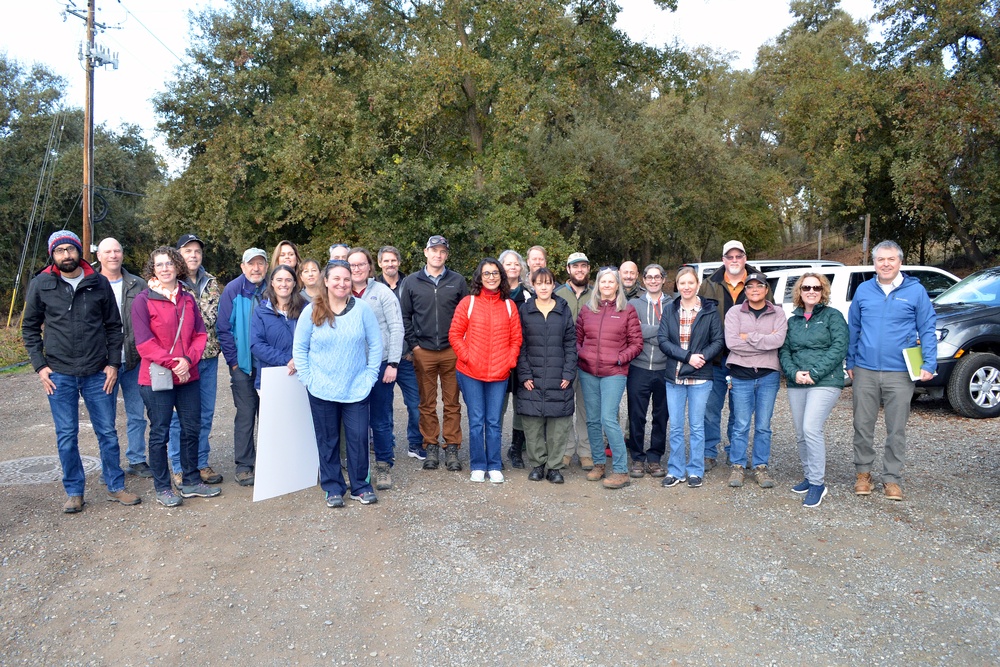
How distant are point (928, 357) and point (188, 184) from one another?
21.8 m

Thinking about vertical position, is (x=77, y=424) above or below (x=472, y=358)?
below

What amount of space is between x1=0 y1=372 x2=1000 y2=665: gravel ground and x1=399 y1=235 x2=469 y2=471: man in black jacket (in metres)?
0.58

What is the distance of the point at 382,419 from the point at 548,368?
1572 millimetres

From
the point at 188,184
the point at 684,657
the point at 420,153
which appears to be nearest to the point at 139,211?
the point at 188,184

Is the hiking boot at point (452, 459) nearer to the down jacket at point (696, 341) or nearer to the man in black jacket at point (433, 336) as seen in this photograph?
the man in black jacket at point (433, 336)

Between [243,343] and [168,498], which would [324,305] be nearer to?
[243,343]

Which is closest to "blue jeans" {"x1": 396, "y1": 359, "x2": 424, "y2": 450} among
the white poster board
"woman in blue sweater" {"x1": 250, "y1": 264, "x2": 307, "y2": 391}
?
the white poster board

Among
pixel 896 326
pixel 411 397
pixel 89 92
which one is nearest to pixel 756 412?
pixel 896 326

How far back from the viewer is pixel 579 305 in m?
6.85

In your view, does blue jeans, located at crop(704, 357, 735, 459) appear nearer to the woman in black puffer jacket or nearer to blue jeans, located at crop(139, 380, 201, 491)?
the woman in black puffer jacket

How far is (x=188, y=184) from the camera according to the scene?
2239cm

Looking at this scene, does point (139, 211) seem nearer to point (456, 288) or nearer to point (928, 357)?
point (456, 288)

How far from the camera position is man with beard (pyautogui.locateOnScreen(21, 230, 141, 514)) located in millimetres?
5434

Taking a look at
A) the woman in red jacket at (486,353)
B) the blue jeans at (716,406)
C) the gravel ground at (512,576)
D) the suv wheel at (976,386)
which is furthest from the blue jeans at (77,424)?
the suv wheel at (976,386)
